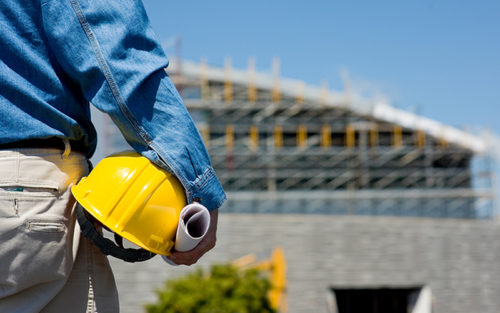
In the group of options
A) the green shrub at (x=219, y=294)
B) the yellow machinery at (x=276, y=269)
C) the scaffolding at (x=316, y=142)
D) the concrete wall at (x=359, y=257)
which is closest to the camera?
the green shrub at (x=219, y=294)

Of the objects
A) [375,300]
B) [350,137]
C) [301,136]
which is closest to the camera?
[375,300]

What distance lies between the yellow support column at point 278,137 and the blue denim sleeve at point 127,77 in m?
16.5

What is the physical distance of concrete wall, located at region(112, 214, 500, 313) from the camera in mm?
11719

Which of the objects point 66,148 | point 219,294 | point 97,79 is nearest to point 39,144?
point 66,148

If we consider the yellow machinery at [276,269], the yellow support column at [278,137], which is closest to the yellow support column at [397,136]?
the yellow support column at [278,137]

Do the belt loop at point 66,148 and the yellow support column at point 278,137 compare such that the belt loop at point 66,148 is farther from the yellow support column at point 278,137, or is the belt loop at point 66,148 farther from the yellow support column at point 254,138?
the yellow support column at point 278,137

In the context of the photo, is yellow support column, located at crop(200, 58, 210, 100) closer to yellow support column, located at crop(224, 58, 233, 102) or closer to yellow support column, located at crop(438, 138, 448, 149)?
yellow support column, located at crop(224, 58, 233, 102)

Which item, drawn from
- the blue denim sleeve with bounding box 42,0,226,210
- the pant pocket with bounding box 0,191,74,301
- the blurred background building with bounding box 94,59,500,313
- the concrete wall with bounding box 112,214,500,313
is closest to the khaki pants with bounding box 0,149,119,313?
the pant pocket with bounding box 0,191,74,301

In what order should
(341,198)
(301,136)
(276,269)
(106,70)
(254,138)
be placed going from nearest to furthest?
1. (106,70)
2. (276,269)
3. (341,198)
4. (254,138)
5. (301,136)

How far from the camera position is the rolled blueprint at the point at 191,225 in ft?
3.58

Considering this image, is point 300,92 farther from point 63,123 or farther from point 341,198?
point 63,123

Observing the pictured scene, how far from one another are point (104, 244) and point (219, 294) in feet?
24.9

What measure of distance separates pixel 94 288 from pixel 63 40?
418 millimetres

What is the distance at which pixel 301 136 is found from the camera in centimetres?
1795
